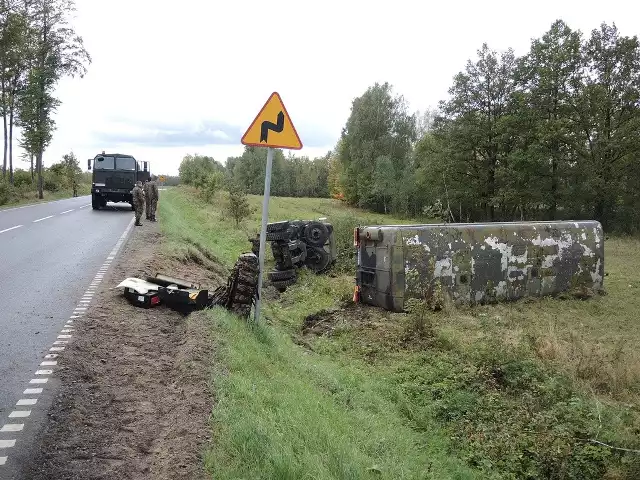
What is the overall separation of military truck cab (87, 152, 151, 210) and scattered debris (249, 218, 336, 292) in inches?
448

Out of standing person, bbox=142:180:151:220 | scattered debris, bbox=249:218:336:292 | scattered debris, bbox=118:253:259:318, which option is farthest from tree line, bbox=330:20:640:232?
scattered debris, bbox=118:253:259:318

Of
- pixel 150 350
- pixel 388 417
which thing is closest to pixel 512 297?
pixel 388 417

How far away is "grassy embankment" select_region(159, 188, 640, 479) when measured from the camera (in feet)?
11.8

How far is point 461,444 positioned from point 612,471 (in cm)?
125

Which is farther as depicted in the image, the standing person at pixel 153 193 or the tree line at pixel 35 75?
the tree line at pixel 35 75

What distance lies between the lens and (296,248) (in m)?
13.3

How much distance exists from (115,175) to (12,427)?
67.2 ft

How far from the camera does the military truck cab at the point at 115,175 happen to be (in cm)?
2236

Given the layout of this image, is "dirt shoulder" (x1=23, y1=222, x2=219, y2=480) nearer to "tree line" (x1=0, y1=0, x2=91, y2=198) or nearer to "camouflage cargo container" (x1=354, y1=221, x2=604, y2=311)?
"camouflage cargo container" (x1=354, y1=221, x2=604, y2=311)

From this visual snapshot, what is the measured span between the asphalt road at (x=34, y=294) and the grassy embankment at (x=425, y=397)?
1316 mm

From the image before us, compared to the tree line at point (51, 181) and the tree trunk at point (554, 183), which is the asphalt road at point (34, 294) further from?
the tree trunk at point (554, 183)

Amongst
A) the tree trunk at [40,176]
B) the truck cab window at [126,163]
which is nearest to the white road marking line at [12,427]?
the truck cab window at [126,163]

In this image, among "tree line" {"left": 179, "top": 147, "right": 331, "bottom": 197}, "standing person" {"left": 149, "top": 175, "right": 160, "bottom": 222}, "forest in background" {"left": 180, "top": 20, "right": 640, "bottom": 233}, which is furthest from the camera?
"tree line" {"left": 179, "top": 147, "right": 331, "bottom": 197}

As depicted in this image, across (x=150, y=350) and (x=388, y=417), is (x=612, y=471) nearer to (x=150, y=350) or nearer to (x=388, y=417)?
(x=388, y=417)
